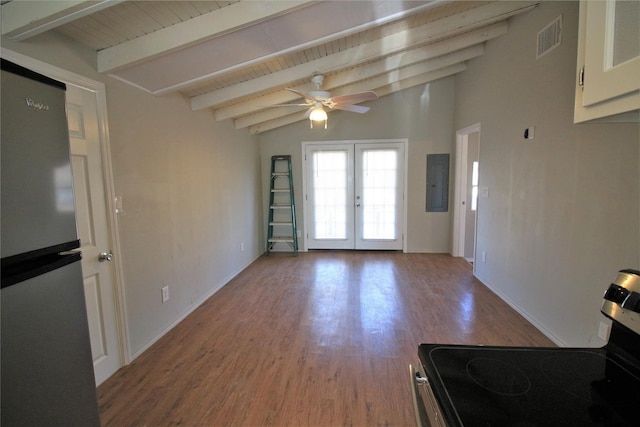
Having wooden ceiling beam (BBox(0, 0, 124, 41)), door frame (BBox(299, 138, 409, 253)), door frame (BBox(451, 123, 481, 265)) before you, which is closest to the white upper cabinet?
wooden ceiling beam (BBox(0, 0, 124, 41))

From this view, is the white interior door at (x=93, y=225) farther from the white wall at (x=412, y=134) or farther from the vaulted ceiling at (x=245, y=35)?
the white wall at (x=412, y=134)

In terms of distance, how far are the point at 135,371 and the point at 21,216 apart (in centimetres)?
184

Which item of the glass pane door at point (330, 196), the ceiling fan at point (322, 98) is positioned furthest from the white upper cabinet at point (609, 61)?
the glass pane door at point (330, 196)

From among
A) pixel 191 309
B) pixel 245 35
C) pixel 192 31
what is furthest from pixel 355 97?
pixel 191 309

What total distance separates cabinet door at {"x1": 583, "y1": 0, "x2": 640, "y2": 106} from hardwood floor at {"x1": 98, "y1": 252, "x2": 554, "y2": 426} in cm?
175

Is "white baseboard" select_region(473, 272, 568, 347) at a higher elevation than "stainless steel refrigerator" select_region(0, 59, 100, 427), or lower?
lower

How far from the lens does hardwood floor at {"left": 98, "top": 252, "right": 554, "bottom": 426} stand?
5.76ft

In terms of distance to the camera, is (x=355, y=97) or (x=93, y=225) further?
(x=355, y=97)

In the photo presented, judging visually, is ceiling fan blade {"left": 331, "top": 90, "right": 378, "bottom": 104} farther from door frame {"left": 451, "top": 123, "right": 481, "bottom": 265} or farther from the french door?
door frame {"left": 451, "top": 123, "right": 481, "bottom": 265}

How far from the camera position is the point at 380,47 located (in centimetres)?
295

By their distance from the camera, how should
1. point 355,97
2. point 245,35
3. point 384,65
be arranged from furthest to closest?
point 384,65
point 355,97
point 245,35

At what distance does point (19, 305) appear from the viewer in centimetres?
77

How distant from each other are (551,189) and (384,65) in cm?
221

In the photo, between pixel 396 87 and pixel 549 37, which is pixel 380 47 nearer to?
pixel 549 37
